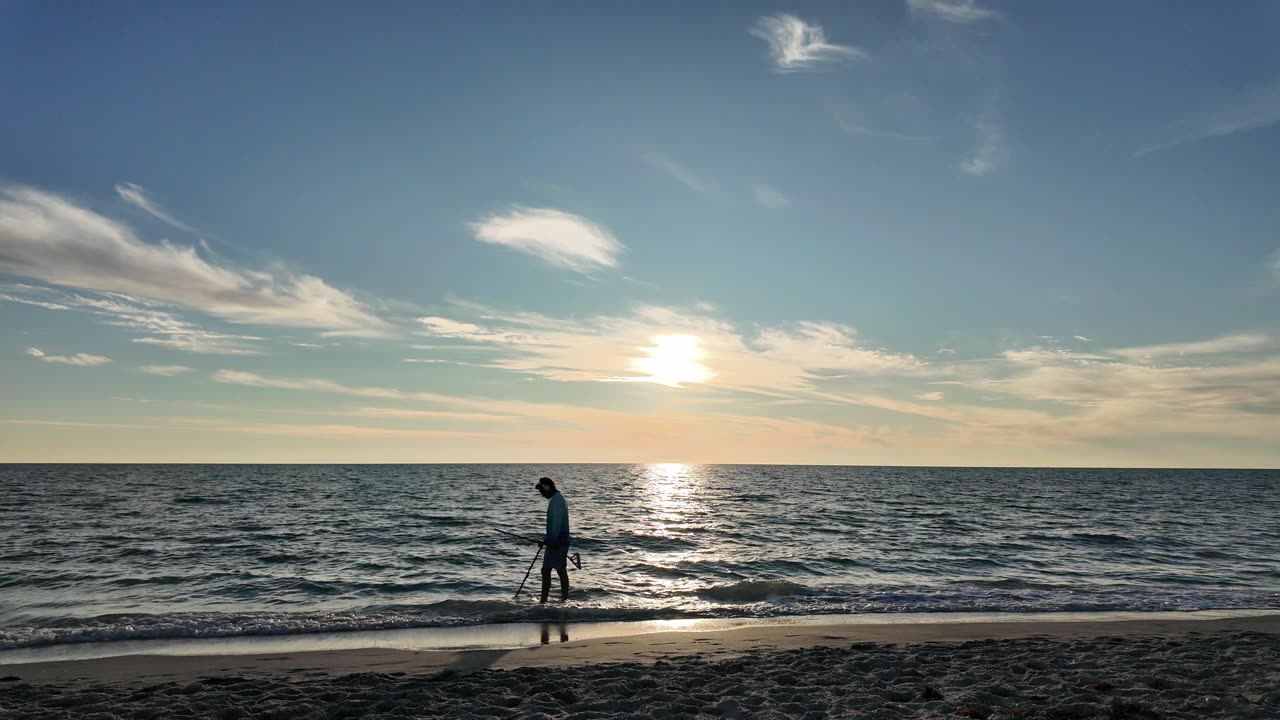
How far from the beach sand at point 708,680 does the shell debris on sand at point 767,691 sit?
0.03 m

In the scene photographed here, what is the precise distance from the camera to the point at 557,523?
14344 mm

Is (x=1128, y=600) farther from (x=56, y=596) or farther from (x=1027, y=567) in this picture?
(x=56, y=596)

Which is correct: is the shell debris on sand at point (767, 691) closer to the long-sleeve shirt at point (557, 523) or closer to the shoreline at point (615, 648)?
the shoreline at point (615, 648)

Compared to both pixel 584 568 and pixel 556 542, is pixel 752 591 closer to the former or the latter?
pixel 556 542

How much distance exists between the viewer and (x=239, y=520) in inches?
1332

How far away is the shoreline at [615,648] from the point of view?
9.49 metres

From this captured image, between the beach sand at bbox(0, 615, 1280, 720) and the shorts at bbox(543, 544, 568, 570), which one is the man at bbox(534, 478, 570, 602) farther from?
the beach sand at bbox(0, 615, 1280, 720)

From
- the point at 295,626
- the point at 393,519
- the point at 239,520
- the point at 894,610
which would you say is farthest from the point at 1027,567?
the point at 239,520

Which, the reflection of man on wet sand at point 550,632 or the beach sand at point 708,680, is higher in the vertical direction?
the beach sand at point 708,680

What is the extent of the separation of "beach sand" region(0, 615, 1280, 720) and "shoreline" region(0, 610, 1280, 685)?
0.18 ft

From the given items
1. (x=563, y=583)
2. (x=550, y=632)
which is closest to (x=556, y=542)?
(x=563, y=583)

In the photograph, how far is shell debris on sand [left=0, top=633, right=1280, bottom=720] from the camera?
742 centimetres

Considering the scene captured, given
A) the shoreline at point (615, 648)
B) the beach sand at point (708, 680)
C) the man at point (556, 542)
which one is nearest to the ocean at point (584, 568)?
the man at point (556, 542)

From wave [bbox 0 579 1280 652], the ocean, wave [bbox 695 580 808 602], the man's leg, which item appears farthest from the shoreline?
wave [bbox 695 580 808 602]
